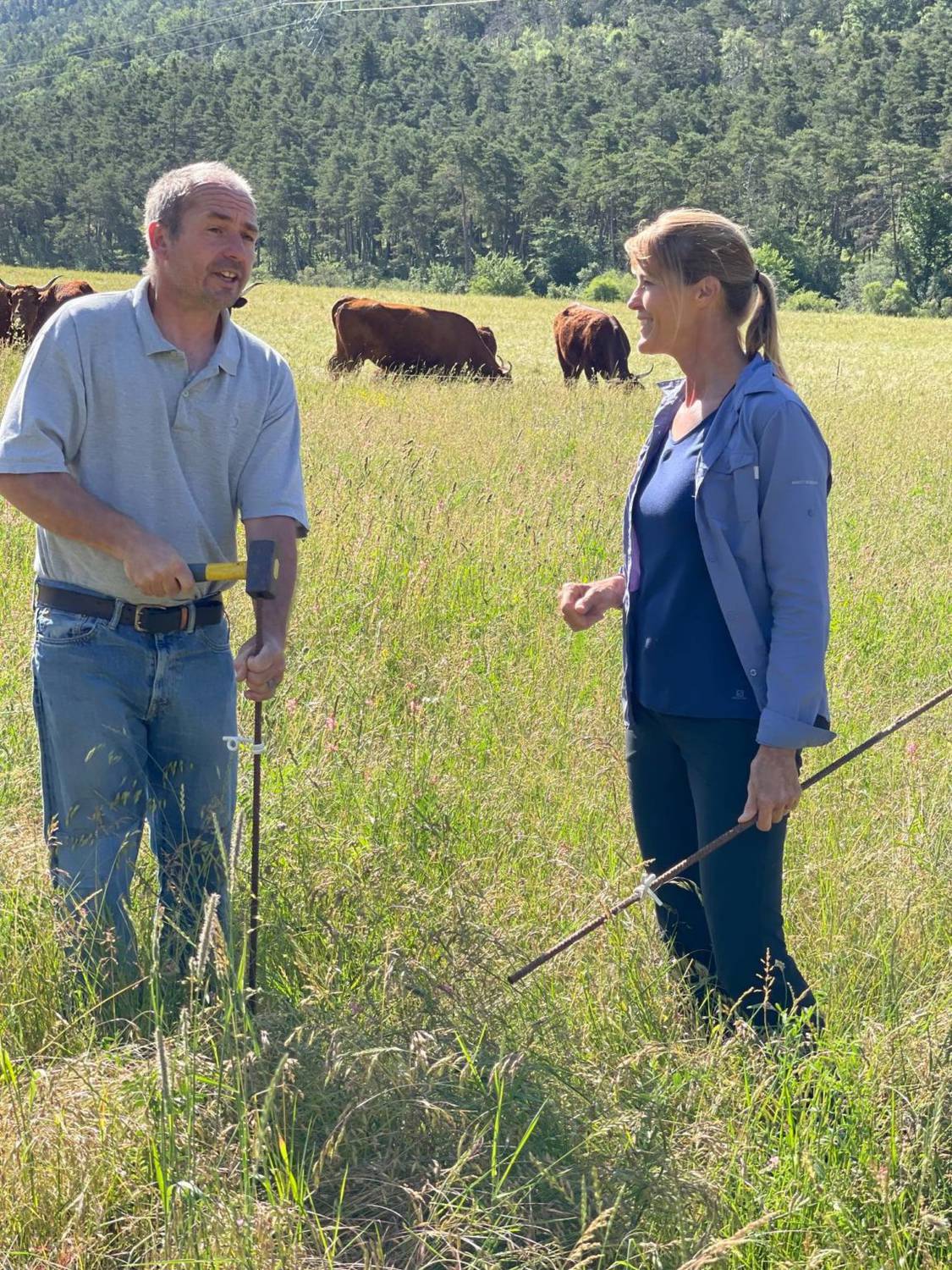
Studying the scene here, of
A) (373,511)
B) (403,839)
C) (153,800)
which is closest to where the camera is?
(153,800)

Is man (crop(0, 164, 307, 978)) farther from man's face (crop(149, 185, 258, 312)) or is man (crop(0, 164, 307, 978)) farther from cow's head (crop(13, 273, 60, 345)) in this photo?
cow's head (crop(13, 273, 60, 345))

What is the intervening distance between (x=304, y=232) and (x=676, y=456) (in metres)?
106

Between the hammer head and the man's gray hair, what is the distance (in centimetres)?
77

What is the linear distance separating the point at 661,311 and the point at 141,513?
4.15 ft

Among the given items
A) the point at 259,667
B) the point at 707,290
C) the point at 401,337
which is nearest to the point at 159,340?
the point at 259,667

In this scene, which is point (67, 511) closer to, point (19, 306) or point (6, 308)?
point (19, 306)

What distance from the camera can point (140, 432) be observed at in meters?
2.94

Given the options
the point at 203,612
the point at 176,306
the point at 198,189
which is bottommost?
the point at 203,612

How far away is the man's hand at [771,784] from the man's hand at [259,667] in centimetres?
108

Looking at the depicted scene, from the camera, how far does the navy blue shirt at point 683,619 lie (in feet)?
9.32

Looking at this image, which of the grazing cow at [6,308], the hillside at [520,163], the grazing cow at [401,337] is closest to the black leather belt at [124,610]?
the grazing cow at [6,308]

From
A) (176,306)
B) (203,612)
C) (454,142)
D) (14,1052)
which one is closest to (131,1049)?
(14,1052)

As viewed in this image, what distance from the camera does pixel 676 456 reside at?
292cm

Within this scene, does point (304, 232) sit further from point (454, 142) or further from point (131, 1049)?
point (131, 1049)
